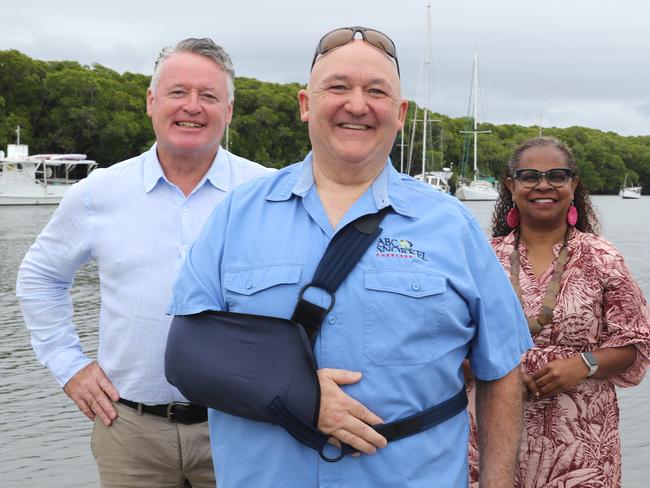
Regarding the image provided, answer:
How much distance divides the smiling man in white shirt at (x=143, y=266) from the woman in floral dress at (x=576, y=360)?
3.92 feet

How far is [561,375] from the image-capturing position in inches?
130

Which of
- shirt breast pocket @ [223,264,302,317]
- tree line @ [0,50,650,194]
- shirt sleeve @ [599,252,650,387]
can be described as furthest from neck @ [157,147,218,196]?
tree line @ [0,50,650,194]

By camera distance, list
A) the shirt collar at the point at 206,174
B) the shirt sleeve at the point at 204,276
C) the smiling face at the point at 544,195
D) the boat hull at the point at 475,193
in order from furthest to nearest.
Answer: the boat hull at the point at 475,193
the smiling face at the point at 544,195
the shirt collar at the point at 206,174
the shirt sleeve at the point at 204,276

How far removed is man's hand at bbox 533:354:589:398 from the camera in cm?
330

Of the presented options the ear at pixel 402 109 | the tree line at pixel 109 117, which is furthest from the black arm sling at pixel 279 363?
the tree line at pixel 109 117

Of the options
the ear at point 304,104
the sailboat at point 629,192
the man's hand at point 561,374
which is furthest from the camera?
the sailboat at point 629,192

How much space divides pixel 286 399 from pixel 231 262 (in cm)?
40

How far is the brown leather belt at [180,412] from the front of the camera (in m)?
3.38

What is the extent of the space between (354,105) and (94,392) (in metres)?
1.72

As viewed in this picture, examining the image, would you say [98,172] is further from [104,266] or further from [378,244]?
[378,244]

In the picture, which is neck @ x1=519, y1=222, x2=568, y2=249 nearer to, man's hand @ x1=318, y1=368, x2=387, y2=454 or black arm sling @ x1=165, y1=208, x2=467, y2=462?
black arm sling @ x1=165, y1=208, x2=467, y2=462

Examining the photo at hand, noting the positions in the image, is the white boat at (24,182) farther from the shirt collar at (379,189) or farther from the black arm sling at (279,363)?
the black arm sling at (279,363)

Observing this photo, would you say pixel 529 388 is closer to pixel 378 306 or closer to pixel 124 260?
pixel 378 306

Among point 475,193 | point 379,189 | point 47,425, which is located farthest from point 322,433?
point 475,193
